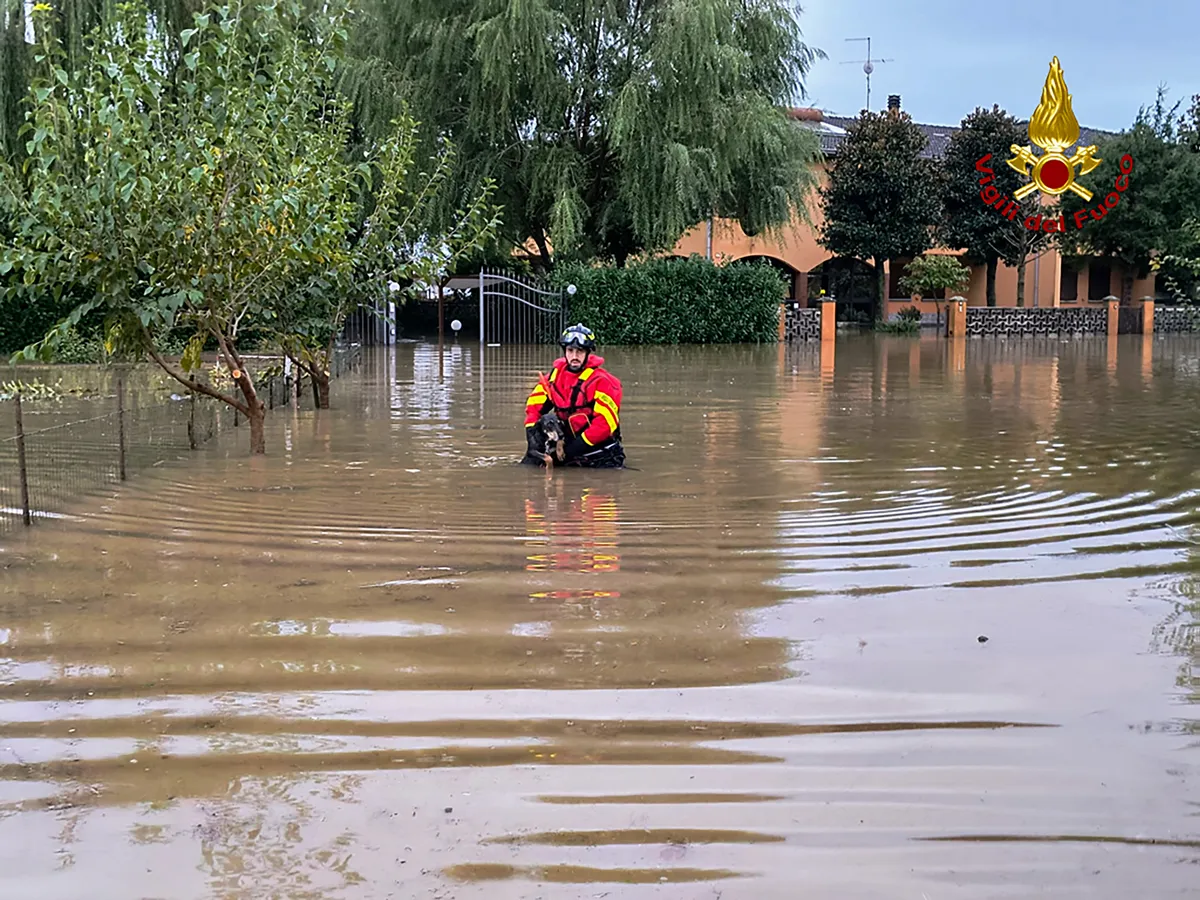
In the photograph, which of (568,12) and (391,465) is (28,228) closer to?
(391,465)

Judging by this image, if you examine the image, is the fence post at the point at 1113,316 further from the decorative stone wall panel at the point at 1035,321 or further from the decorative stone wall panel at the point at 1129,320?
the decorative stone wall panel at the point at 1129,320

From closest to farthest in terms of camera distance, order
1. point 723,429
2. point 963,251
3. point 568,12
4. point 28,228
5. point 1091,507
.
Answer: point 1091,507 < point 28,228 < point 723,429 < point 568,12 < point 963,251

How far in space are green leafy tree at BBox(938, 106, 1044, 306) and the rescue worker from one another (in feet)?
105

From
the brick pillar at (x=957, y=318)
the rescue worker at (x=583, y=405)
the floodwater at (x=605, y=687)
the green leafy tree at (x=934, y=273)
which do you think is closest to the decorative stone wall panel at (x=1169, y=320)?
the green leafy tree at (x=934, y=273)

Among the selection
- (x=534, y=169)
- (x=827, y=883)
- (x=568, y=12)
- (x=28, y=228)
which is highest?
(x=568, y=12)

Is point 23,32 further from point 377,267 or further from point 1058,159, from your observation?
point 1058,159

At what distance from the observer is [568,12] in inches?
1024

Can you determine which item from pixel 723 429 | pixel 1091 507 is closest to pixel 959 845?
pixel 1091 507

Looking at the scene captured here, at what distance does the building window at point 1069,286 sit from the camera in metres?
46.0

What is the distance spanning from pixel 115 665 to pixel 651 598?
2.36 m

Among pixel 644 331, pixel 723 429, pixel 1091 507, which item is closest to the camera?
pixel 1091 507

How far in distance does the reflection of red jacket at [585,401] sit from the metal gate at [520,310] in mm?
18115

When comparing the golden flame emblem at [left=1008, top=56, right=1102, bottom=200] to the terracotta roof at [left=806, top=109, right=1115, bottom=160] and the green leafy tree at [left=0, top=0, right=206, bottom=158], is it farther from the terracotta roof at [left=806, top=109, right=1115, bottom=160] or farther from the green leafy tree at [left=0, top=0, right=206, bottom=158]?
the green leafy tree at [left=0, top=0, right=206, bottom=158]

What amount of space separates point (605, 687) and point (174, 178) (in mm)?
5771
